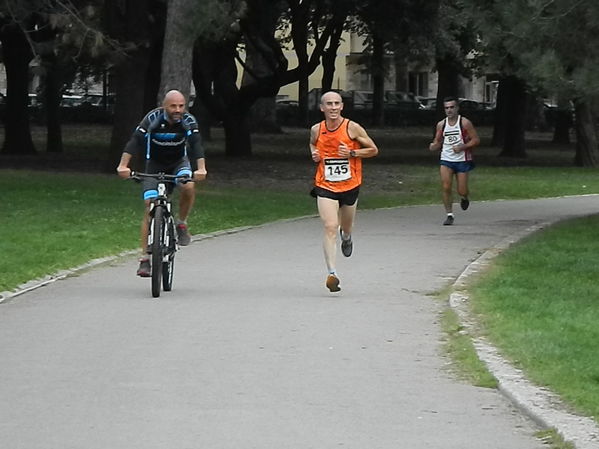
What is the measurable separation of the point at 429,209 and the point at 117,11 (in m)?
9.49

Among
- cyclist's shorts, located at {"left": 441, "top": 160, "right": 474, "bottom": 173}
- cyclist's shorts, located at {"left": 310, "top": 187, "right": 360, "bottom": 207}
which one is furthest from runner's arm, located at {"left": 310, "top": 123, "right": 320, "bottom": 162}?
cyclist's shorts, located at {"left": 441, "top": 160, "right": 474, "bottom": 173}

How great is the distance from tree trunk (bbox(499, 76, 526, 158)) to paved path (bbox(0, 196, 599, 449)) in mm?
28569

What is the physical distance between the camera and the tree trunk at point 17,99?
38.8 meters

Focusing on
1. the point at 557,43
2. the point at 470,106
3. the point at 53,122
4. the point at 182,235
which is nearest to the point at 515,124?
the point at 53,122

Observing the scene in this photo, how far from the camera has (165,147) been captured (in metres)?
12.6

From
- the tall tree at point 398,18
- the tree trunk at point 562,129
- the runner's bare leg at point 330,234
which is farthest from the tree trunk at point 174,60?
the tree trunk at point 562,129

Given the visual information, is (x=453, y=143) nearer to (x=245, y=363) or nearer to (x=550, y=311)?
(x=550, y=311)

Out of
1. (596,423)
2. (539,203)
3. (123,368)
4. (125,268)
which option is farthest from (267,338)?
(539,203)

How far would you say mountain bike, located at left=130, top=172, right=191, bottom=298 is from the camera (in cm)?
1212

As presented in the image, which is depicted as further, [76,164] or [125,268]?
[76,164]

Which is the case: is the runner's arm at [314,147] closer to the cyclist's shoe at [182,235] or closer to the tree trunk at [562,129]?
the cyclist's shoe at [182,235]

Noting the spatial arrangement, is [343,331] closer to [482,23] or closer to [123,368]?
[123,368]

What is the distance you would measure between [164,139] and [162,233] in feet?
2.93

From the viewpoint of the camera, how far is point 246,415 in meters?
7.59
